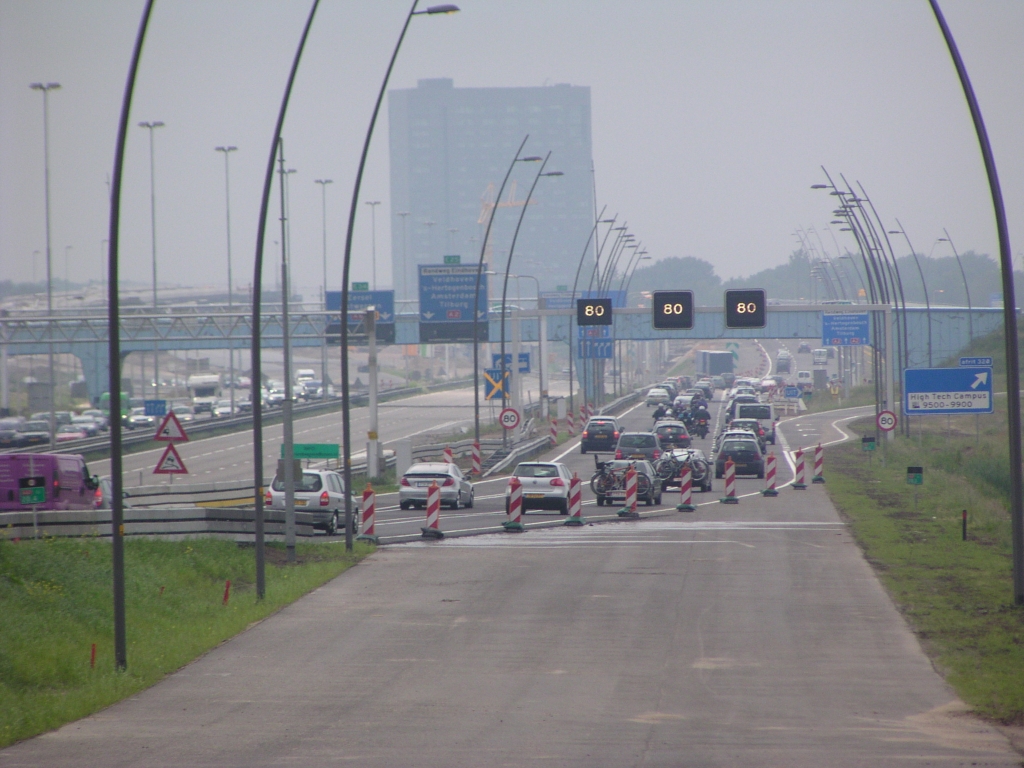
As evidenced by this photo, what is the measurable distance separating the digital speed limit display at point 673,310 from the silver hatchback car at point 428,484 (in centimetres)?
897

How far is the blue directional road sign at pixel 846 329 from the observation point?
232 ft

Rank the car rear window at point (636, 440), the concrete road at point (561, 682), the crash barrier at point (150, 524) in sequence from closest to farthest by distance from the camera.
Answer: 1. the concrete road at point (561, 682)
2. the crash barrier at point (150, 524)
3. the car rear window at point (636, 440)

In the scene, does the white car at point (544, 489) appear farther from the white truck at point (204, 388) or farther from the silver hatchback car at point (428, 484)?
the white truck at point (204, 388)

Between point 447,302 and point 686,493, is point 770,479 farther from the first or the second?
point 447,302

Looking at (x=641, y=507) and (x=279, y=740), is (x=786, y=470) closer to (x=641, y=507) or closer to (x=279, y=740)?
(x=641, y=507)

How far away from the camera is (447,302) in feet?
218

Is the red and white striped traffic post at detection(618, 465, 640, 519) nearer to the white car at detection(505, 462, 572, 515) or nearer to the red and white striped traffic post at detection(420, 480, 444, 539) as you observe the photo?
the white car at detection(505, 462, 572, 515)

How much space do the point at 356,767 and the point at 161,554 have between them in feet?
40.7

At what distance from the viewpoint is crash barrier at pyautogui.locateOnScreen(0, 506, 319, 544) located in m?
21.9

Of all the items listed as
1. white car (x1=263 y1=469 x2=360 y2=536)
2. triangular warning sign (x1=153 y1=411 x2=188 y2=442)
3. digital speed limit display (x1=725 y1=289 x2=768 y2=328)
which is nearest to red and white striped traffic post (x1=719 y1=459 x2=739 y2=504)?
digital speed limit display (x1=725 y1=289 x2=768 y2=328)

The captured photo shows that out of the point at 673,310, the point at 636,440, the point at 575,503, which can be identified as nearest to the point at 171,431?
the point at 575,503

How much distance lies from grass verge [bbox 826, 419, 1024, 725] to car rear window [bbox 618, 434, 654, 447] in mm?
7213

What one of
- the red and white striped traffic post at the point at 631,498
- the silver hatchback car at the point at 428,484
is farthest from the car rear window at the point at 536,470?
the red and white striped traffic post at the point at 631,498

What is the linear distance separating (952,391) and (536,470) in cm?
1276
